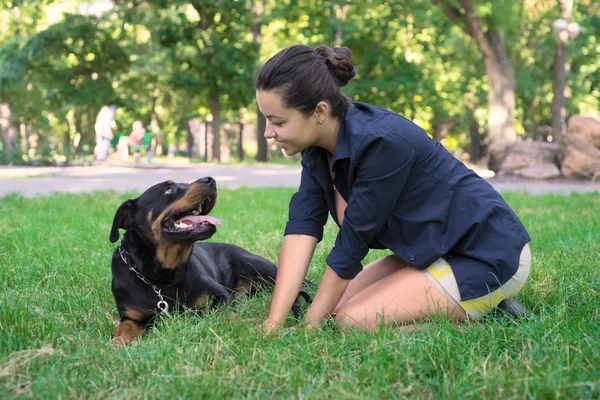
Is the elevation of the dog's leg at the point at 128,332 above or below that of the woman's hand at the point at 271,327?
below

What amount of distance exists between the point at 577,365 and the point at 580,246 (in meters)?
3.53

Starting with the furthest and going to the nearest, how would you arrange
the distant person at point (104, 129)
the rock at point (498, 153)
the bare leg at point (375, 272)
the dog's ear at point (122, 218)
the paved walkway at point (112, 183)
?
the distant person at point (104, 129) → the rock at point (498, 153) → the paved walkway at point (112, 183) → the bare leg at point (375, 272) → the dog's ear at point (122, 218)

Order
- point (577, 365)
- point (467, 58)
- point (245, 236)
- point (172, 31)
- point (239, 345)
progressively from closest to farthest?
point (577, 365) → point (239, 345) → point (245, 236) → point (172, 31) → point (467, 58)

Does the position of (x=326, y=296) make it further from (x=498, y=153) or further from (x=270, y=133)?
(x=498, y=153)

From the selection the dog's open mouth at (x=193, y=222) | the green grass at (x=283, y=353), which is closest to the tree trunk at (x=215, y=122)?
the green grass at (x=283, y=353)

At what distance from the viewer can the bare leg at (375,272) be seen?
4406mm

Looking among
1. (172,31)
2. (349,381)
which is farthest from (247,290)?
(172,31)

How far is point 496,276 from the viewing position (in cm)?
377

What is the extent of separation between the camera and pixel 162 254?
4.22 m

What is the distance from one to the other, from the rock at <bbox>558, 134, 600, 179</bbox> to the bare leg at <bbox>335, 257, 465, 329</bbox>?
13.0 metres

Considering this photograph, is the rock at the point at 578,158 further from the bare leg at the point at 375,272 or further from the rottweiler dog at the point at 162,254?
the rottweiler dog at the point at 162,254

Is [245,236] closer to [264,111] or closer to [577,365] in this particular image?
[264,111]

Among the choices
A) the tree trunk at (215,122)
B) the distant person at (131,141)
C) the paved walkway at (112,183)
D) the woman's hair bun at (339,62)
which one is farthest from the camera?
the distant person at (131,141)

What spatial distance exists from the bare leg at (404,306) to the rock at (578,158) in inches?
510
